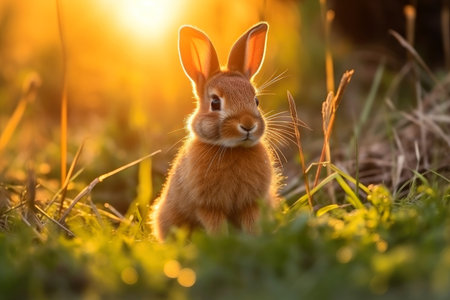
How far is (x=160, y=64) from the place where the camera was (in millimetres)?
8805

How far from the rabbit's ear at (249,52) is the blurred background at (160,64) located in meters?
1.68

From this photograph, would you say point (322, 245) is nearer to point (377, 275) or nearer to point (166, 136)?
point (377, 275)

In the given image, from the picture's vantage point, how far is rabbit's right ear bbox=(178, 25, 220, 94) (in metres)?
4.63

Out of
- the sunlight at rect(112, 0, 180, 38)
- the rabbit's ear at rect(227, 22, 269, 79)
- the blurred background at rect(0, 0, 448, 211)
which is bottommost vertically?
the blurred background at rect(0, 0, 448, 211)

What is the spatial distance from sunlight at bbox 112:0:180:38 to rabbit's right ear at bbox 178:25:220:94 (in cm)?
332

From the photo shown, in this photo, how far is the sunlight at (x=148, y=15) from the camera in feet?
27.4

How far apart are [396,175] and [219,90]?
136 centimetres

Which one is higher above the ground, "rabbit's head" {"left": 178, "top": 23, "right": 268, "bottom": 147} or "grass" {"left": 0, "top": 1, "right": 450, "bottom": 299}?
"rabbit's head" {"left": 178, "top": 23, "right": 268, "bottom": 147}

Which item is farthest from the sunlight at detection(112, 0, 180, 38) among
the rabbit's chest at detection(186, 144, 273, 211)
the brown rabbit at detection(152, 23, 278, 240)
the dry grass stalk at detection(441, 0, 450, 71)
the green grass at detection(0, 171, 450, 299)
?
the green grass at detection(0, 171, 450, 299)

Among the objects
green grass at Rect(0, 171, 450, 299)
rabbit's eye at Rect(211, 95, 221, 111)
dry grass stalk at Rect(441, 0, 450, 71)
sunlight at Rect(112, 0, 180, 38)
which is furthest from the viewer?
sunlight at Rect(112, 0, 180, 38)

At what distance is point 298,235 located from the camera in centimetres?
286

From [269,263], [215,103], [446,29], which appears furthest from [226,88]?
[446,29]

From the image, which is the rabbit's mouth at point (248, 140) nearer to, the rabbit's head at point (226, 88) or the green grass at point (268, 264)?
the rabbit's head at point (226, 88)

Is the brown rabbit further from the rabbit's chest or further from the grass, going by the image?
the grass
